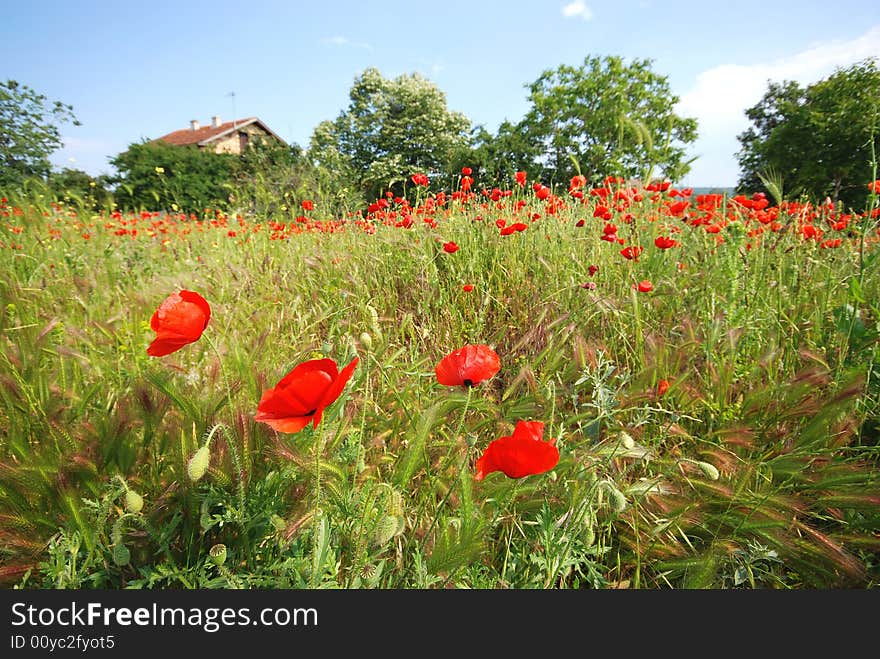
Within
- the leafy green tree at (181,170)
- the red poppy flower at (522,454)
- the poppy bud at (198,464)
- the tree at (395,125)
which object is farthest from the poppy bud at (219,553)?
the tree at (395,125)

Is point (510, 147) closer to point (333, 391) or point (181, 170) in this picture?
point (181, 170)

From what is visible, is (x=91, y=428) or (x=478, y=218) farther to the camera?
(x=478, y=218)

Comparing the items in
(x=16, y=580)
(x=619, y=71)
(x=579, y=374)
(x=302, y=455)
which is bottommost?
(x=16, y=580)

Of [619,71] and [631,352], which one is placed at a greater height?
[619,71]

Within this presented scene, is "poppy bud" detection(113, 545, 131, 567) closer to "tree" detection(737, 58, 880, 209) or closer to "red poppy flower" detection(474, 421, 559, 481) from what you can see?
"red poppy flower" detection(474, 421, 559, 481)

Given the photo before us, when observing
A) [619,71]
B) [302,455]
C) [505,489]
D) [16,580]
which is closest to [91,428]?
[16,580]

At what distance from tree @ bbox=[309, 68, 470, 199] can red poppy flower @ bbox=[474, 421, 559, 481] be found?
2527cm

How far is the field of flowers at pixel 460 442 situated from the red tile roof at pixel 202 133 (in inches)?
1470

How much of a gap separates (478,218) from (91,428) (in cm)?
221

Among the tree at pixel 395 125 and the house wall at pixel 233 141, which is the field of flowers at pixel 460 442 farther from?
the house wall at pixel 233 141

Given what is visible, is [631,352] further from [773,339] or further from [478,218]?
[478,218]

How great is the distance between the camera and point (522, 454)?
24.6 inches

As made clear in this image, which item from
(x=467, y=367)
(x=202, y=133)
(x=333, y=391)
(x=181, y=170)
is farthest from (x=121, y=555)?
(x=202, y=133)

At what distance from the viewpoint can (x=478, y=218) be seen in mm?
2754
